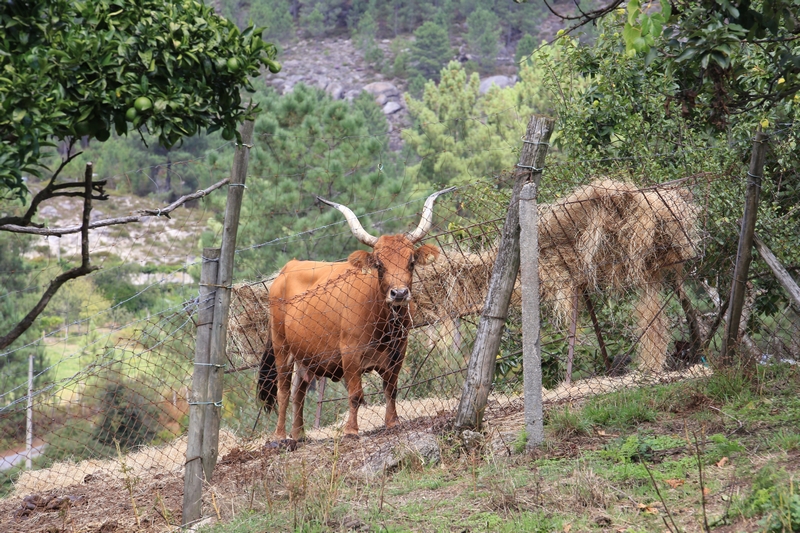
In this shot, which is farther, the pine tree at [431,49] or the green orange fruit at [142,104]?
the pine tree at [431,49]

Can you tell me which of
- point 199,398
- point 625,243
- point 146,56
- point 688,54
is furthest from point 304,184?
point 146,56

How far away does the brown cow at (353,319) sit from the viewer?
7047 mm

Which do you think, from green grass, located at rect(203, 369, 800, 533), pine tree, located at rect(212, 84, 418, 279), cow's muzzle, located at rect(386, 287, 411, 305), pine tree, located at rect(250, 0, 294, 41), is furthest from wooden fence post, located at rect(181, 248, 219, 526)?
pine tree, located at rect(250, 0, 294, 41)

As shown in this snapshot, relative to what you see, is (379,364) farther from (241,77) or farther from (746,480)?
(241,77)

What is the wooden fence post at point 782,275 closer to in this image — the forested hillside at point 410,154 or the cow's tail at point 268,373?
the forested hillside at point 410,154

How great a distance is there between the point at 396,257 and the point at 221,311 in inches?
91.2

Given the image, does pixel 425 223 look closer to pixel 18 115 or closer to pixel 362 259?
pixel 362 259

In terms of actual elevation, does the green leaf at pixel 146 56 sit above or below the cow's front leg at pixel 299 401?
above

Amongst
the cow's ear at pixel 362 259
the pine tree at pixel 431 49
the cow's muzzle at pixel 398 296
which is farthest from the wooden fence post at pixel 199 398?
the pine tree at pixel 431 49

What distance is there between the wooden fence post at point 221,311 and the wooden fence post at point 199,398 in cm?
3

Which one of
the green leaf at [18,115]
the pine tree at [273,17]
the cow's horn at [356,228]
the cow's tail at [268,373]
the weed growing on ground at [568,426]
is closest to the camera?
the green leaf at [18,115]

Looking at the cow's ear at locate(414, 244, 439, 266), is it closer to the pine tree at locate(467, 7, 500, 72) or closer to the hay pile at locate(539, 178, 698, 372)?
the hay pile at locate(539, 178, 698, 372)

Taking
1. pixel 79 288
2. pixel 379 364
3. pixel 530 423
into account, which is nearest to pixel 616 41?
pixel 379 364

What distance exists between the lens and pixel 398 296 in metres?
6.82
